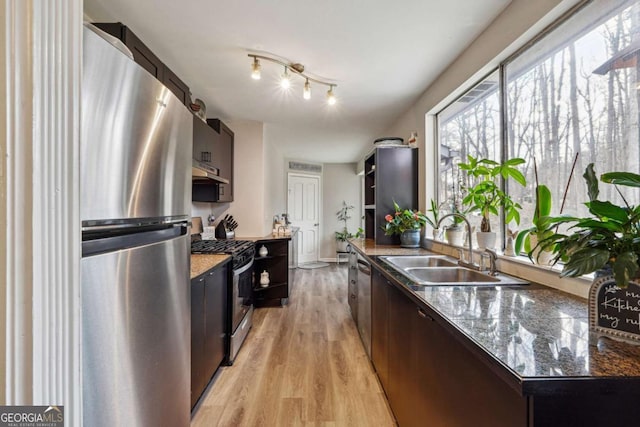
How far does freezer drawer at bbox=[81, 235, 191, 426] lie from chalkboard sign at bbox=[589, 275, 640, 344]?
1297 mm

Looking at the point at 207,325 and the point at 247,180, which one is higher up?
the point at 247,180

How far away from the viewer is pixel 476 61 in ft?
6.32

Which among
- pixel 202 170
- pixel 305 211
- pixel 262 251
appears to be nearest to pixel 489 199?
pixel 202 170

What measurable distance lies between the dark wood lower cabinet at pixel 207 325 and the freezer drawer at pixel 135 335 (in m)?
0.57

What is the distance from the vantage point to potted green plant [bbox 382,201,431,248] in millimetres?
2791

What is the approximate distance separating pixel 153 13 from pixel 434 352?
7.74ft

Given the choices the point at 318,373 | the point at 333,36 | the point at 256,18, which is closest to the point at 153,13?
the point at 256,18

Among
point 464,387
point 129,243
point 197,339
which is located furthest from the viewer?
point 197,339

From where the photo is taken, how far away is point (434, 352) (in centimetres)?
109

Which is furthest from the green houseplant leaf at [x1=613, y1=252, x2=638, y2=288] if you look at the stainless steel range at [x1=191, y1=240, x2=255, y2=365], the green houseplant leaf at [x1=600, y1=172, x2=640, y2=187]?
the stainless steel range at [x1=191, y1=240, x2=255, y2=365]

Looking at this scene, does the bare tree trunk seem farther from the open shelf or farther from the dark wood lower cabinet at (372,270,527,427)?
the open shelf

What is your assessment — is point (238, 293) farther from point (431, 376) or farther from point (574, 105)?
point (574, 105)

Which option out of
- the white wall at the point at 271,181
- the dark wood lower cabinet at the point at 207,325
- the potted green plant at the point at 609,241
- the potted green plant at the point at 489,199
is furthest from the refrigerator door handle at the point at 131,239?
the white wall at the point at 271,181

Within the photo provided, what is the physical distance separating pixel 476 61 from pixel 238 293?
102 inches
